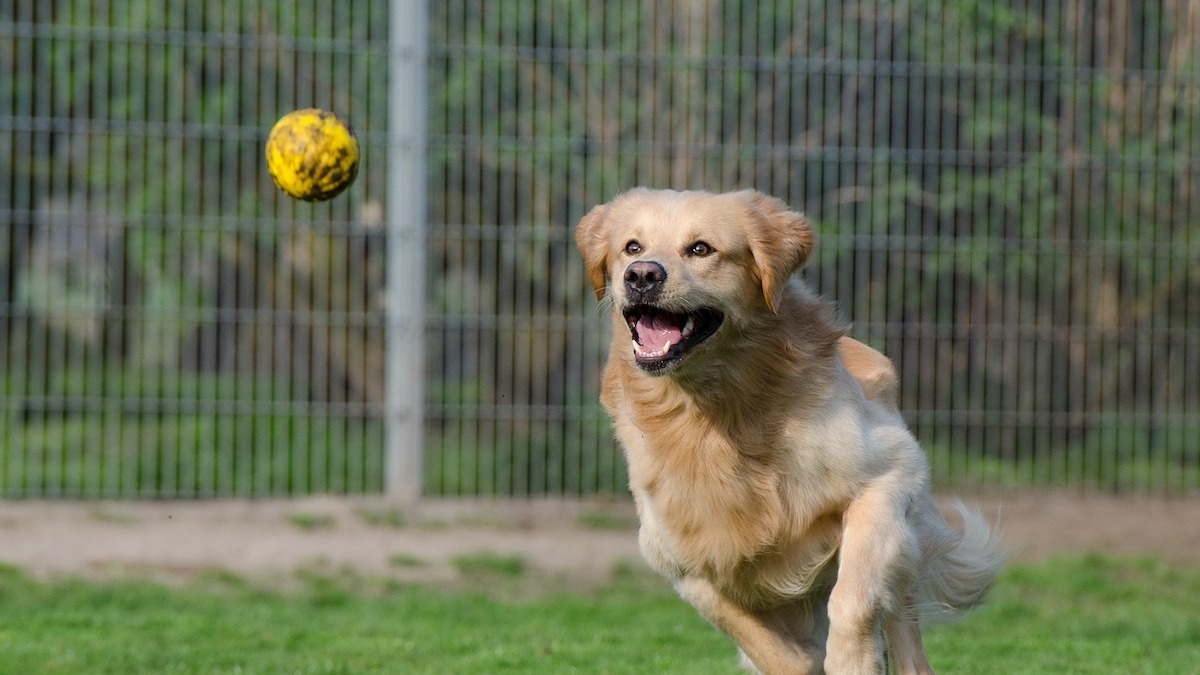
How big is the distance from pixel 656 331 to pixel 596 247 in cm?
55

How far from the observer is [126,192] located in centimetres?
921

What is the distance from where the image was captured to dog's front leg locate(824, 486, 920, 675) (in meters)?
4.52

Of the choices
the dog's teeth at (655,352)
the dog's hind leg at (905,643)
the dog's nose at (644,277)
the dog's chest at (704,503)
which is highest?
the dog's nose at (644,277)

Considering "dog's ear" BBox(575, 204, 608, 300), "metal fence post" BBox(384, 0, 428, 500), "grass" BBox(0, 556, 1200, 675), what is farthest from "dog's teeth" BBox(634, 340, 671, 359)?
"metal fence post" BBox(384, 0, 428, 500)

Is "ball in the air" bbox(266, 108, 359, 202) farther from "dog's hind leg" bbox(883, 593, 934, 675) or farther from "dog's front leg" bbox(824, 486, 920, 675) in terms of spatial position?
"dog's hind leg" bbox(883, 593, 934, 675)

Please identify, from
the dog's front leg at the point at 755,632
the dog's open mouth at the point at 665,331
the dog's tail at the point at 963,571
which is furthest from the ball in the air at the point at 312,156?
the dog's tail at the point at 963,571

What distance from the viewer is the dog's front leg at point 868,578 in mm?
4523

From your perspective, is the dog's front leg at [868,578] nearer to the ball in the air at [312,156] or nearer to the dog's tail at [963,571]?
the dog's tail at [963,571]

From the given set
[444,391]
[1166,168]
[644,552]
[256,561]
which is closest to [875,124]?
[1166,168]

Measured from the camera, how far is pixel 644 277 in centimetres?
464

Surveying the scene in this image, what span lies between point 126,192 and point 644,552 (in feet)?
16.8

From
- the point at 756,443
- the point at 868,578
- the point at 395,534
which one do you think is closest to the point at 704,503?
the point at 756,443

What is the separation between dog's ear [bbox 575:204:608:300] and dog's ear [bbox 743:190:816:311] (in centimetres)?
50

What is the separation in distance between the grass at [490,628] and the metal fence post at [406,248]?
3.60 feet
